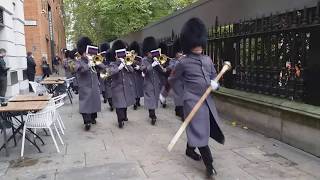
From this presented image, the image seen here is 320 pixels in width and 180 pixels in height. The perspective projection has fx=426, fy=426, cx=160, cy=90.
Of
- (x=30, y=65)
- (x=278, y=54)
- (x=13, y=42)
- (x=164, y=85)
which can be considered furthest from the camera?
(x=30, y=65)

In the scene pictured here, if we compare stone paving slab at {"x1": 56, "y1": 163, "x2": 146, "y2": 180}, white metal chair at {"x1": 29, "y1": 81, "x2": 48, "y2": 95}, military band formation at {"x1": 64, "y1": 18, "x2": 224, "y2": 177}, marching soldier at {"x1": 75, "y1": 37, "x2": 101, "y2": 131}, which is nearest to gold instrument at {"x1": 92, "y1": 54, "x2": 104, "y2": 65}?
military band formation at {"x1": 64, "y1": 18, "x2": 224, "y2": 177}

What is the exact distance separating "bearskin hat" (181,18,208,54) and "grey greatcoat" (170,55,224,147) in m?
0.15

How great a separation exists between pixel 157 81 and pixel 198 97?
4320mm

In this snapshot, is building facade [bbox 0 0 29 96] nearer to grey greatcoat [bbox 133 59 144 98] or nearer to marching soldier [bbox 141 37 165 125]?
grey greatcoat [bbox 133 59 144 98]

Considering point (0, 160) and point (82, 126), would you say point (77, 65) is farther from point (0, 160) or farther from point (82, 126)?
point (0, 160)

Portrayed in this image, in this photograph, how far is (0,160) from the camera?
21.4ft

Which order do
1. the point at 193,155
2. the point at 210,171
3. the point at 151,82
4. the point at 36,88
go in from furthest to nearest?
the point at 36,88, the point at 151,82, the point at 193,155, the point at 210,171

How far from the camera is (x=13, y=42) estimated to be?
16.0 meters

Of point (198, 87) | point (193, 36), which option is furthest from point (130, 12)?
point (198, 87)

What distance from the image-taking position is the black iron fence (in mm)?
6480

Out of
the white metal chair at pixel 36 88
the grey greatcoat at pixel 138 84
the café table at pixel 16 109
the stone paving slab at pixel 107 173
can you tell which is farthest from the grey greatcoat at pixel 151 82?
the stone paving slab at pixel 107 173

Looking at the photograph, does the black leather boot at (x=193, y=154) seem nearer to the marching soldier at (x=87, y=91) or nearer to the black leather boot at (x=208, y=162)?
the black leather boot at (x=208, y=162)

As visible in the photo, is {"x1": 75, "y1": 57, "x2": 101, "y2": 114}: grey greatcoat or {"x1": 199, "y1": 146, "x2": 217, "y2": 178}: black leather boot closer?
{"x1": 199, "y1": 146, "x2": 217, "y2": 178}: black leather boot

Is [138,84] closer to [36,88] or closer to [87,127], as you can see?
[36,88]
